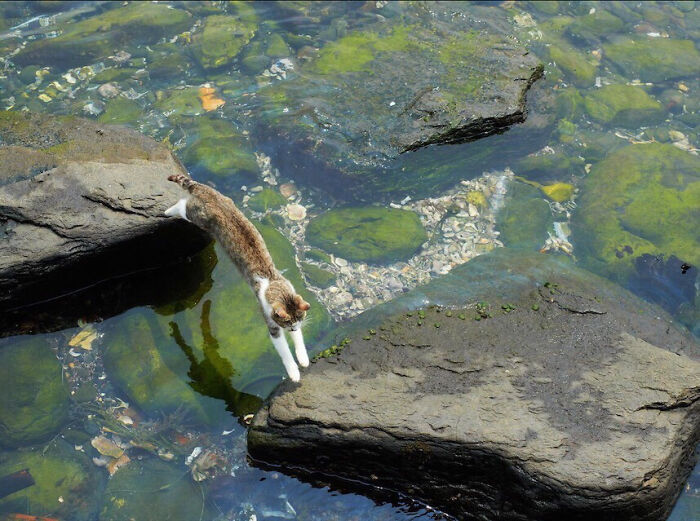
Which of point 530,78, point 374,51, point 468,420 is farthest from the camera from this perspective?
point 374,51

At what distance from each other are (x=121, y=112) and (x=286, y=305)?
7.13 m

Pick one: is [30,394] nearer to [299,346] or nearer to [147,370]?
[147,370]

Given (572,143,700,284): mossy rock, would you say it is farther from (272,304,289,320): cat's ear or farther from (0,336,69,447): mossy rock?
(0,336,69,447): mossy rock

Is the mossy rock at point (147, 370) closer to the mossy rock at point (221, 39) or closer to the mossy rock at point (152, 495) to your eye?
the mossy rock at point (152, 495)

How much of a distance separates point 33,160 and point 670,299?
8813 millimetres

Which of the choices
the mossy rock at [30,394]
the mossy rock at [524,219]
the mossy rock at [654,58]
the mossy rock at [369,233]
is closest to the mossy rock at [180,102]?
the mossy rock at [369,233]

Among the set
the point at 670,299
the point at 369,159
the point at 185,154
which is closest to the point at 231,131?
the point at 185,154

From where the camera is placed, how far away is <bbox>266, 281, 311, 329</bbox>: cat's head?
18.8ft

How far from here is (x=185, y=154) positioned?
33.4ft

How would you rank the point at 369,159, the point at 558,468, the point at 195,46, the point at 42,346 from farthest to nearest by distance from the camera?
1. the point at 195,46
2. the point at 369,159
3. the point at 42,346
4. the point at 558,468

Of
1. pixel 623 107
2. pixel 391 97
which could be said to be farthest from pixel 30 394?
pixel 623 107

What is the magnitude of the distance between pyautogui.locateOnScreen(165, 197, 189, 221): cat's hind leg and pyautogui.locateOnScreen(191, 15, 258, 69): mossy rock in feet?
19.2

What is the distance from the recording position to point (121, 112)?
1119 cm

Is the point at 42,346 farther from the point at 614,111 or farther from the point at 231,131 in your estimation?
the point at 614,111
